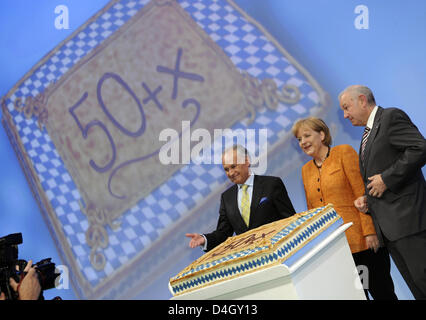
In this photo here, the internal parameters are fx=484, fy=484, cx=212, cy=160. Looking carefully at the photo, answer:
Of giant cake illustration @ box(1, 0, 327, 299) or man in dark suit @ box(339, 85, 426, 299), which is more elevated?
giant cake illustration @ box(1, 0, 327, 299)

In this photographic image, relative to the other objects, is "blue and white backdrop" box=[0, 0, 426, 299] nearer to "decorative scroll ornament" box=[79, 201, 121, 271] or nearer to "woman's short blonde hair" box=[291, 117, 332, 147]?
"decorative scroll ornament" box=[79, 201, 121, 271]

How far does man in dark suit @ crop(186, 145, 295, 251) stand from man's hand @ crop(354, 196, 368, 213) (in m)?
0.35

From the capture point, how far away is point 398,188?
6.98 ft

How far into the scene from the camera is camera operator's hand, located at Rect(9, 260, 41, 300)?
195 cm

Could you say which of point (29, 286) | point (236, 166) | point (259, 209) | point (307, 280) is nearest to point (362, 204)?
point (259, 209)

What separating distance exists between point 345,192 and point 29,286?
1.49m

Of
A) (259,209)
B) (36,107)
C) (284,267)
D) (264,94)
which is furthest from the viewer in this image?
(36,107)

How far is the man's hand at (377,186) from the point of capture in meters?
2.13

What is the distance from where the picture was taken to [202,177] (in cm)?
343

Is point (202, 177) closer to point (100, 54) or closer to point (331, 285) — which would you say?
point (100, 54)

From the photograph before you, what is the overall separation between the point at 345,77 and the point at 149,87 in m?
1.45

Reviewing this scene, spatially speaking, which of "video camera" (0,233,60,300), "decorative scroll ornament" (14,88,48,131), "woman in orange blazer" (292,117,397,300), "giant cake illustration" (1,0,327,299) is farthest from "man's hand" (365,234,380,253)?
"decorative scroll ornament" (14,88,48,131)

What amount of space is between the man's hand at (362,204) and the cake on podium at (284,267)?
21.8 inches

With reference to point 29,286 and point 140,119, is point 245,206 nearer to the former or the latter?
point 29,286
